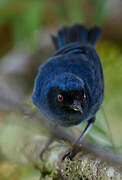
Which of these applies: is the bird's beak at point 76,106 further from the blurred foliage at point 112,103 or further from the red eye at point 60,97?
the blurred foliage at point 112,103

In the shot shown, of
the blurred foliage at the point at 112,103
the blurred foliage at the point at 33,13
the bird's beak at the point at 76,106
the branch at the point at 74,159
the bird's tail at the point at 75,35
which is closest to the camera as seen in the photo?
the branch at the point at 74,159

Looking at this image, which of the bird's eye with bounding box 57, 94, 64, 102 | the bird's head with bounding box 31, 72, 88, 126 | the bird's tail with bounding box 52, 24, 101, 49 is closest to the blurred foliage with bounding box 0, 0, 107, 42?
the bird's tail with bounding box 52, 24, 101, 49

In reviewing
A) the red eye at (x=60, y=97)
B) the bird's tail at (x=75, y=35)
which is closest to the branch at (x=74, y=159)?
the red eye at (x=60, y=97)

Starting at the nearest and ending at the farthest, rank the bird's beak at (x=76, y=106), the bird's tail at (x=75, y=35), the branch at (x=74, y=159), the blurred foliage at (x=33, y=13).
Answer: the branch at (x=74, y=159) → the bird's beak at (x=76, y=106) → the bird's tail at (x=75, y=35) → the blurred foliage at (x=33, y=13)

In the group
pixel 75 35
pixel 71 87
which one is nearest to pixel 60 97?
pixel 71 87

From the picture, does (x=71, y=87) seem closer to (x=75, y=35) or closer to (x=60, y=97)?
(x=60, y=97)

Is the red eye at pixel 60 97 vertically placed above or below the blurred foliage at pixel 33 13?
below

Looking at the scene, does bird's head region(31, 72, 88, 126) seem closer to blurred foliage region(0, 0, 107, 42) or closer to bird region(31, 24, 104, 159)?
bird region(31, 24, 104, 159)

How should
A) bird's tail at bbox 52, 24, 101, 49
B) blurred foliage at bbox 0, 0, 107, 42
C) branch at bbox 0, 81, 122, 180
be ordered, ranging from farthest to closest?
blurred foliage at bbox 0, 0, 107, 42, bird's tail at bbox 52, 24, 101, 49, branch at bbox 0, 81, 122, 180
